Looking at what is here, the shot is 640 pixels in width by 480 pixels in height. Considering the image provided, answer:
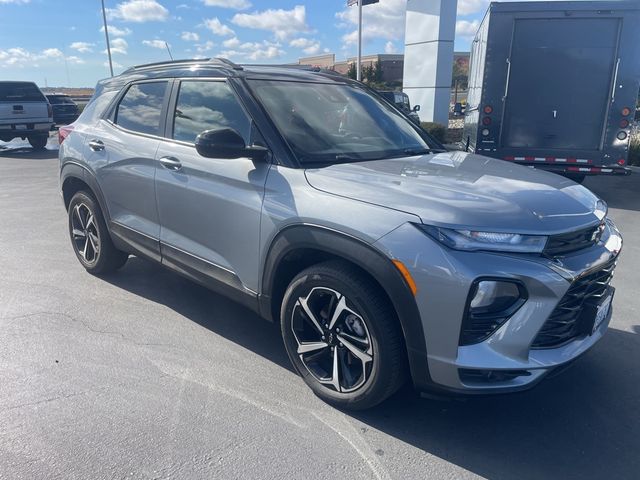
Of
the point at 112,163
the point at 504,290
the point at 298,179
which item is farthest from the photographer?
the point at 112,163

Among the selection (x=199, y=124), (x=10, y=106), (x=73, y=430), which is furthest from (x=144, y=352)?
(x=10, y=106)

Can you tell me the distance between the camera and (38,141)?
17281 mm

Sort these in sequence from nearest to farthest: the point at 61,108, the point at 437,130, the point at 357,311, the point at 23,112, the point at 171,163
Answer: the point at 357,311, the point at 171,163, the point at 437,130, the point at 23,112, the point at 61,108

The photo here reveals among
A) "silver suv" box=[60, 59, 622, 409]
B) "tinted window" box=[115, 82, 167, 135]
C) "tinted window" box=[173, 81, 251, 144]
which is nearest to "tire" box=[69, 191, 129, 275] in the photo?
"silver suv" box=[60, 59, 622, 409]

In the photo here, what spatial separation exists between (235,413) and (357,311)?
3.03ft

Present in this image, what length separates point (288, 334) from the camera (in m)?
3.18

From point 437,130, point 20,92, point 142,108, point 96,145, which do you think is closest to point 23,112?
point 20,92

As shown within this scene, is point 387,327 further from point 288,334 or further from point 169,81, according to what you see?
point 169,81

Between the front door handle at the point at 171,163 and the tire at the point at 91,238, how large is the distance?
4.09ft

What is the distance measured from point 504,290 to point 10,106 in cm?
1707

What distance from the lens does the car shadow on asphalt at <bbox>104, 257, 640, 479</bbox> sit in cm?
261

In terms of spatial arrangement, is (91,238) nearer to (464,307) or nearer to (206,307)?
(206,307)

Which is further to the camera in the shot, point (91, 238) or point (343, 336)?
point (91, 238)

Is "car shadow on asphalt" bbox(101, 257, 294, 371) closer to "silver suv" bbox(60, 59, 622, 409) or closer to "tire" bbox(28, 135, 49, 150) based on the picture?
"silver suv" bbox(60, 59, 622, 409)
